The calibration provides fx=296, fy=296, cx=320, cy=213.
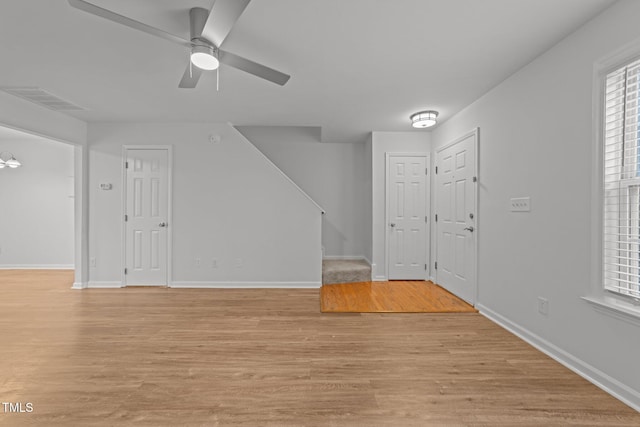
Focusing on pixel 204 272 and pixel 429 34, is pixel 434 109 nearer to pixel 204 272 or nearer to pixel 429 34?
pixel 429 34

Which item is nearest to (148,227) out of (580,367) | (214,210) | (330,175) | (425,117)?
(214,210)

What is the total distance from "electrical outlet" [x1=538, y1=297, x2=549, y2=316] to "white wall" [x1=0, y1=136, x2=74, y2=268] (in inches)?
297

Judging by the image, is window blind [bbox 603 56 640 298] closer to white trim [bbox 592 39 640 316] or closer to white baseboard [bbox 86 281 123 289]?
white trim [bbox 592 39 640 316]

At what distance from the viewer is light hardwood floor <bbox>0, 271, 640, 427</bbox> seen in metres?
1.69

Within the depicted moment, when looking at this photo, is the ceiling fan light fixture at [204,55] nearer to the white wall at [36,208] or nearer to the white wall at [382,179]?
the white wall at [382,179]

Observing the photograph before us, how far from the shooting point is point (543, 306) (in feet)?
8.13

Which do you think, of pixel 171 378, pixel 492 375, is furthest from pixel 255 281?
pixel 492 375

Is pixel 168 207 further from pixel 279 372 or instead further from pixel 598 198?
pixel 598 198

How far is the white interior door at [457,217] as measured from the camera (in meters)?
3.58

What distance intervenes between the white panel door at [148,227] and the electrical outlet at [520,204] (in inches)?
177

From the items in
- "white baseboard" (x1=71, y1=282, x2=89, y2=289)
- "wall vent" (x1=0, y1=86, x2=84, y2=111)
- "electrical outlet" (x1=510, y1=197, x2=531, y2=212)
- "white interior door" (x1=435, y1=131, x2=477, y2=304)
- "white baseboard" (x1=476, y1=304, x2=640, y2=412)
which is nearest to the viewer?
"white baseboard" (x1=476, y1=304, x2=640, y2=412)

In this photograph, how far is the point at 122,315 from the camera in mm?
3275

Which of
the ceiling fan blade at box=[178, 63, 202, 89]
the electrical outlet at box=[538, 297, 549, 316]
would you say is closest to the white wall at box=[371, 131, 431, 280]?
the electrical outlet at box=[538, 297, 549, 316]

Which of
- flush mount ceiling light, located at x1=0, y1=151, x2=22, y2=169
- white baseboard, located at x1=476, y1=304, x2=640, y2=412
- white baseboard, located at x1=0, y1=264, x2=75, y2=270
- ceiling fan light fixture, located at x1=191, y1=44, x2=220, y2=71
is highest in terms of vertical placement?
ceiling fan light fixture, located at x1=191, y1=44, x2=220, y2=71
